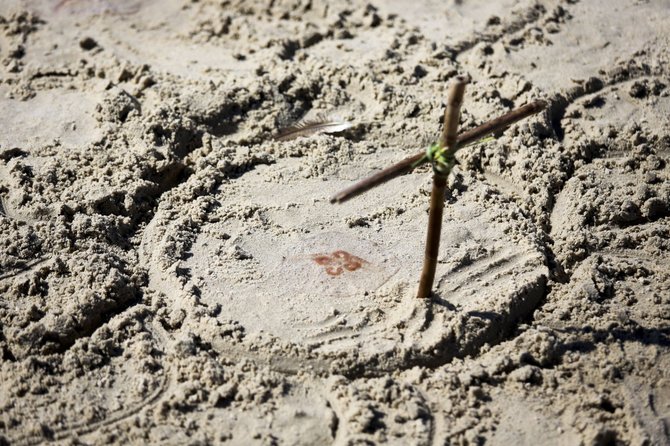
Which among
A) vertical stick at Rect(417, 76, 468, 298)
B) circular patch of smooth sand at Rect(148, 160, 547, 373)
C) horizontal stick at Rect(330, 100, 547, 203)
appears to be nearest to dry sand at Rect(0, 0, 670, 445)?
circular patch of smooth sand at Rect(148, 160, 547, 373)

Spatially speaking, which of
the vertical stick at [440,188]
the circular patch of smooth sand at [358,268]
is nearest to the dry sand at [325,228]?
the circular patch of smooth sand at [358,268]

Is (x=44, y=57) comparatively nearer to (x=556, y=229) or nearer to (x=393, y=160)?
(x=393, y=160)

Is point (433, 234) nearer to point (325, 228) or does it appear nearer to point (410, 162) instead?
point (410, 162)

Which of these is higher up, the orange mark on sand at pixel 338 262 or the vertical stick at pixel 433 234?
the vertical stick at pixel 433 234

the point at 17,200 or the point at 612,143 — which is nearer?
the point at 17,200

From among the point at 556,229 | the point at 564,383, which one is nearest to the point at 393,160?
the point at 556,229

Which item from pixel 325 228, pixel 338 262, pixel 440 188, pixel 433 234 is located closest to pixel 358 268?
pixel 338 262

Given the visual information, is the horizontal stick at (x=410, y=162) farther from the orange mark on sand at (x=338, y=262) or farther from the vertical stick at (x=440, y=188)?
the orange mark on sand at (x=338, y=262)
